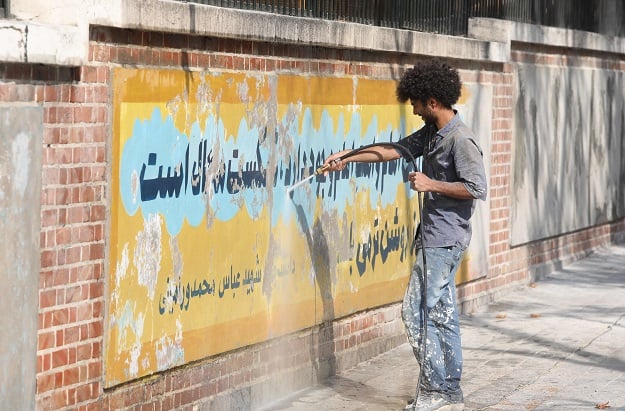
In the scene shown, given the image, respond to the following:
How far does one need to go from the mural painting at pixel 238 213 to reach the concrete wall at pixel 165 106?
0.18 feet

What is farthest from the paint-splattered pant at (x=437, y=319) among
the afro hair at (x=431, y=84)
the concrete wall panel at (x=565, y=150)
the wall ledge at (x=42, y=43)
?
the concrete wall panel at (x=565, y=150)

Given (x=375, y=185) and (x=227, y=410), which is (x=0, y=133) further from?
(x=375, y=185)

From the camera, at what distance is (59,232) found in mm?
6895

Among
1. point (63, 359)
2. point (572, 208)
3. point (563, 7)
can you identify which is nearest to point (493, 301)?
point (572, 208)

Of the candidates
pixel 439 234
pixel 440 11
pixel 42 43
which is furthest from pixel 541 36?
pixel 42 43

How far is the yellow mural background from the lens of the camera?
7.46 metres

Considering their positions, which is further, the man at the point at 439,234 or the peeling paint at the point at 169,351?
the man at the point at 439,234

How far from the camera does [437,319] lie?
8633 mm

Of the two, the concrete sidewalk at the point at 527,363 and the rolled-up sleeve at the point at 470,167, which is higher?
the rolled-up sleeve at the point at 470,167

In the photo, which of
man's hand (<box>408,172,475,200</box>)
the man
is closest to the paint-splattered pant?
the man

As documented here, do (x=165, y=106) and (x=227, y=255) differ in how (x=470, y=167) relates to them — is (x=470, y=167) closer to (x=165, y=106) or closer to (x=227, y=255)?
(x=227, y=255)

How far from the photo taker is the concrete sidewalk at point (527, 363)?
9.23 metres

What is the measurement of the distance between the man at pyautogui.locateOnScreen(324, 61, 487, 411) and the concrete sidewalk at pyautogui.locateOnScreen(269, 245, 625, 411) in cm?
44

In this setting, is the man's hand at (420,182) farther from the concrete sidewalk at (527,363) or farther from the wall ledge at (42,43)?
the wall ledge at (42,43)
